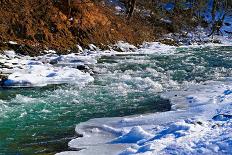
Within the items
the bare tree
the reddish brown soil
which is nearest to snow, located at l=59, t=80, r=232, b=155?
the reddish brown soil

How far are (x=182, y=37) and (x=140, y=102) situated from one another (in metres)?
23.8

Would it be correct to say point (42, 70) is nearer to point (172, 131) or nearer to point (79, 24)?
point (172, 131)

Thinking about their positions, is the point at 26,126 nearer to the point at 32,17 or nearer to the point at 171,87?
the point at 171,87

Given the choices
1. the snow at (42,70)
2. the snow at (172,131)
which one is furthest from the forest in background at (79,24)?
the snow at (172,131)

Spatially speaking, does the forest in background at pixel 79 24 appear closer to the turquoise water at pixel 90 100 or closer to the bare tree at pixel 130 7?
the bare tree at pixel 130 7

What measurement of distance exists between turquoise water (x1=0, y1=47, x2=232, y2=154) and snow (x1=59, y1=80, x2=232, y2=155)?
0.54 metres

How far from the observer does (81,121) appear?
426 inches

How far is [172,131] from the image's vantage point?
8.54 m

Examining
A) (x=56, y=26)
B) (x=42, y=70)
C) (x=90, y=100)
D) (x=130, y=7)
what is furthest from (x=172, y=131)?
(x=130, y=7)

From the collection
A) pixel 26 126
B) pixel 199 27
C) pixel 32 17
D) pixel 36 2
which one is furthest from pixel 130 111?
pixel 199 27

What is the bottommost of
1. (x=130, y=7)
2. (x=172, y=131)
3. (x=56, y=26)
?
(x=172, y=131)

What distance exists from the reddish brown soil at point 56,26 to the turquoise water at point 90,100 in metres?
3.54

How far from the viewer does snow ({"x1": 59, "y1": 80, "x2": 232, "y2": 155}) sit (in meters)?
7.41

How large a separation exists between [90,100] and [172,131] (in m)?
5.02
